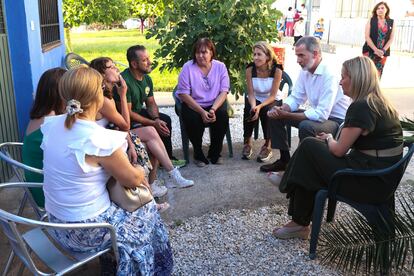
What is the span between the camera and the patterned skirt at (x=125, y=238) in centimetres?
219

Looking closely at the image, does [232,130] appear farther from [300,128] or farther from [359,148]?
[359,148]

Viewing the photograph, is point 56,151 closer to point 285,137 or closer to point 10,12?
point 10,12

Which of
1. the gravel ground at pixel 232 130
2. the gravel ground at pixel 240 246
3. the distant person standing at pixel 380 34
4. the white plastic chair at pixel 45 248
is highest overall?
the distant person standing at pixel 380 34

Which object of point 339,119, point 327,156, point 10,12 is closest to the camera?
point 327,156

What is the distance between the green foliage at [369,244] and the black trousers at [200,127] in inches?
83.4

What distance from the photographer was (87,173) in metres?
2.12

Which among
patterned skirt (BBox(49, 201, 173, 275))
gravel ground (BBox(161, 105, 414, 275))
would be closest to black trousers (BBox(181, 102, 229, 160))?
gravel ground (BBox(161, 105, 414, 275))

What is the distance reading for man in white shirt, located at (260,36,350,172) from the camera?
4.00 m

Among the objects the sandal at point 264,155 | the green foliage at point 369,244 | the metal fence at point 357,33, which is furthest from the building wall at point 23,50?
the metal fence at point 357,33

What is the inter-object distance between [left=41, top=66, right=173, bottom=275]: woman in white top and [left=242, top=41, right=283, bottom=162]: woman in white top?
107 inches

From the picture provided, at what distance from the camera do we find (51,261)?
2.12m

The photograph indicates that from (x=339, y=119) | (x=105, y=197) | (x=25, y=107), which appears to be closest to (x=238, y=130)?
(x=339, y=119)

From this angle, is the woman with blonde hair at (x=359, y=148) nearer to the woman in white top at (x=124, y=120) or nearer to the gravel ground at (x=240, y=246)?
the gravel ground at (x=240, y=246)

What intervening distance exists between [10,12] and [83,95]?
90.9 inches
